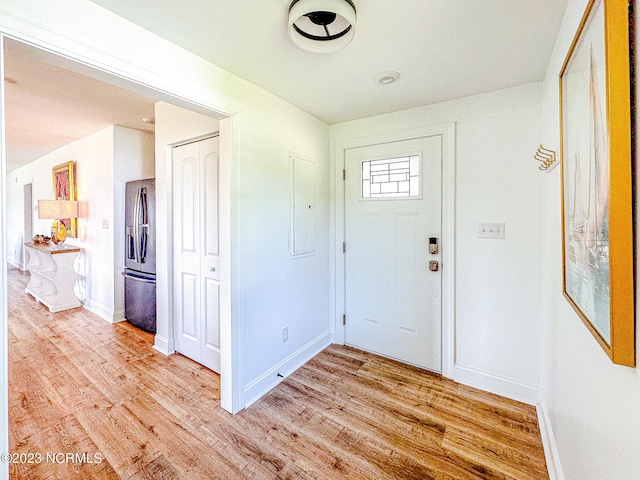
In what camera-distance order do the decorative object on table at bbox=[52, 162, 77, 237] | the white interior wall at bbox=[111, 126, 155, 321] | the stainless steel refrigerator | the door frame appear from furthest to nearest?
the decorative object on table at bbox=[52, 162, 77, 237]
the white interior wall at bbox=[111, 126, 155, 321]
the stainless steel refrigerator
the door frame

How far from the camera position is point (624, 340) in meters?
0.69

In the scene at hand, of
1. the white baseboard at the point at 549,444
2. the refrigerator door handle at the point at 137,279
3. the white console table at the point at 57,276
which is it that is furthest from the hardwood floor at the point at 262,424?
the white console table at the point at 57,276

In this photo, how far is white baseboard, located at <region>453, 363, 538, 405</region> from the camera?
6.70 feet

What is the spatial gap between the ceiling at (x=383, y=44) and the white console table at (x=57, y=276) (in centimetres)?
387

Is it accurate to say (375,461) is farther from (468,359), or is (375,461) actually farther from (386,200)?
(386,200)

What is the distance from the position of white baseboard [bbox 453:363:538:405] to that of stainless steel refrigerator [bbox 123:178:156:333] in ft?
10.0

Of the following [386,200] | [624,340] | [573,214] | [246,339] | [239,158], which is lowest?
[246,339]

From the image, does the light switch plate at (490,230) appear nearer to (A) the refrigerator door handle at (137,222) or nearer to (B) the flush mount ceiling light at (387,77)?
(B) the flush mount ceiling light at (387,77)

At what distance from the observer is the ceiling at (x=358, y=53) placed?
1.29 m

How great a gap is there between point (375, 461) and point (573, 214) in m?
1.56

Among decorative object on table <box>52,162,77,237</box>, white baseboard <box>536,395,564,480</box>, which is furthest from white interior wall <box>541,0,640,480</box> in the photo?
decorative object on table <box>52,162,77,237</box>

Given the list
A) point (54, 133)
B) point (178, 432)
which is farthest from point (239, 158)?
point (54, 133)

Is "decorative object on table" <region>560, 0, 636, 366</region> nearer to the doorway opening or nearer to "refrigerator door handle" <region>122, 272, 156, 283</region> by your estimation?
the doorway opening

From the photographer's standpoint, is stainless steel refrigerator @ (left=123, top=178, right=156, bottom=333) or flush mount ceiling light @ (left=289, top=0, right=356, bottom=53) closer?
flush mount ceiling light @ (left=289, top=0, right=356, bottom=53)
